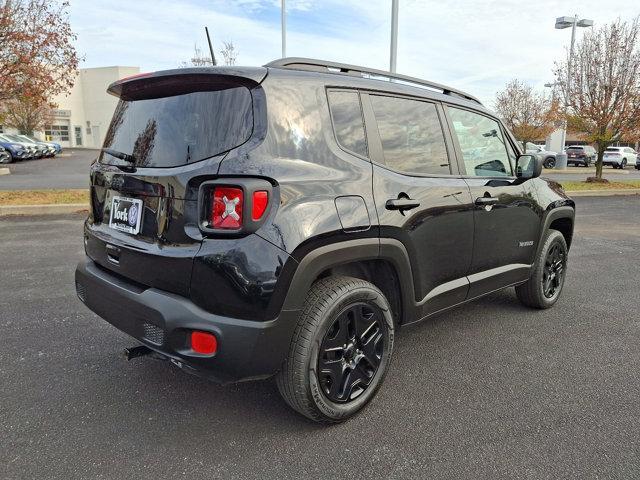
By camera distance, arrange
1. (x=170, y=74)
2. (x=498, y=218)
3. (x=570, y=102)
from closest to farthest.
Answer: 1. (x=170, y=74)
2. (x=498, y=218)
3. (x=570, y=102)

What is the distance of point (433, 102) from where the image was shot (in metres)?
3.23

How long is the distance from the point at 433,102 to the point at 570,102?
16.5m

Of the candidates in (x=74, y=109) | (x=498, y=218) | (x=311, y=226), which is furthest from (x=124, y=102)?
(x=74, y=109)

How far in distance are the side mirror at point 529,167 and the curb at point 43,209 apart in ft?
27.3

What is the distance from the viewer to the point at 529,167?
372cm

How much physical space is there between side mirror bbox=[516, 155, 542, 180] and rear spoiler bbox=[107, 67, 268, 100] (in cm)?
235

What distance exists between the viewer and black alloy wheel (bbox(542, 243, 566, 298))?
4.39m

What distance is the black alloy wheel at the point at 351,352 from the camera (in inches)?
98.0

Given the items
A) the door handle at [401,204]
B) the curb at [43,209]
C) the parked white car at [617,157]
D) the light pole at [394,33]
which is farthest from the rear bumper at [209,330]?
the parked white car at [617,157]

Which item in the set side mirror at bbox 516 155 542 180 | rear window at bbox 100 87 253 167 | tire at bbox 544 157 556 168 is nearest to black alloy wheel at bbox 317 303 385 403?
rear window at bbox 100 87 253 167

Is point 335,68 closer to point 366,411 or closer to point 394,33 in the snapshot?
point 366,411

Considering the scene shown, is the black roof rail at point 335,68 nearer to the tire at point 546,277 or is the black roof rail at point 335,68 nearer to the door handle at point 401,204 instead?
the door handle at point 401,204

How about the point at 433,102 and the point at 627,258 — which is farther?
the point at 627,258

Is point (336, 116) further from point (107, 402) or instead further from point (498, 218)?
point (107, 402)
